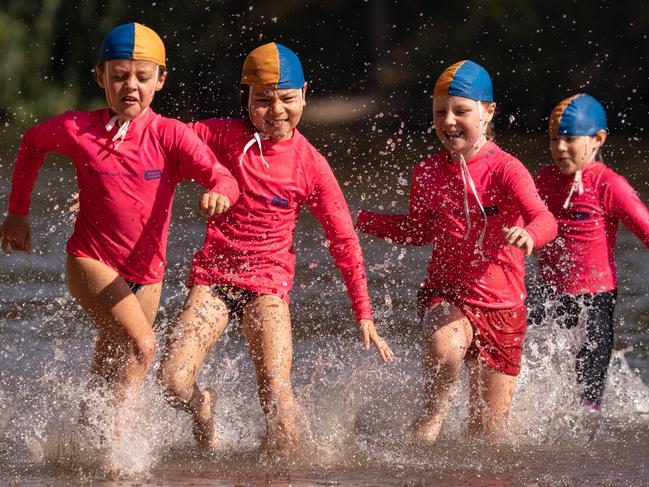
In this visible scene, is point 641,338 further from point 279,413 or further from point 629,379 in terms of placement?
point 279,413

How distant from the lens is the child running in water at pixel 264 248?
626 centimetres

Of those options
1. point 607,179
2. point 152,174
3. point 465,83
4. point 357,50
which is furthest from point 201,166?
point 357,50

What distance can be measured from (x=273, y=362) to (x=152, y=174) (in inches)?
37.0

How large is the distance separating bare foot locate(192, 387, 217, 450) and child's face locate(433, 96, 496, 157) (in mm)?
1521

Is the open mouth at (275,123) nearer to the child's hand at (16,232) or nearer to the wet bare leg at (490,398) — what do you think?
the child's hand at (16,232)

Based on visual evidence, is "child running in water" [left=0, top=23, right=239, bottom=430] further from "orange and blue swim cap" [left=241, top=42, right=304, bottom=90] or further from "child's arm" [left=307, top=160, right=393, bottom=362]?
"child's arm" [left=307, top=160, right=393, bottom=362]

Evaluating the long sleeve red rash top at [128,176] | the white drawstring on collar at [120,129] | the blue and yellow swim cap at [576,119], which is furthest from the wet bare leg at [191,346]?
the blue and yellow swim cap at [576,119]

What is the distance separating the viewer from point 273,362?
6.26 meters

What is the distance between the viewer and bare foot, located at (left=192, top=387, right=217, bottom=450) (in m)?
6.40

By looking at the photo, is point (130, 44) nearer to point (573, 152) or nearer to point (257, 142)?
point (257, 142)

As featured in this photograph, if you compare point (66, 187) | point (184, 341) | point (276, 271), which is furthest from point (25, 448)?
point (66, 187)

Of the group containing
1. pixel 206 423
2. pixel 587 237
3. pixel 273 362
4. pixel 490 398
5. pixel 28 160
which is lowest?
pixel 206 423

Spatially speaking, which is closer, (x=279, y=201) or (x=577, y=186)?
(x=279, y=201)

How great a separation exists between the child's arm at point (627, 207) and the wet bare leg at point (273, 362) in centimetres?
192
